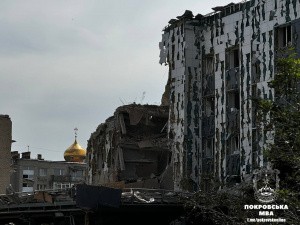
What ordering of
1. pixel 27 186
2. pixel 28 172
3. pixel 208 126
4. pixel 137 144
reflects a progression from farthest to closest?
pixel 27 186 → pixel 28 172 → pixel 137 144 → pixel 208 126

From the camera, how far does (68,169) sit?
96375 mm

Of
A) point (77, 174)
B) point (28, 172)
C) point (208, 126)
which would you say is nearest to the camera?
point (208, 126)

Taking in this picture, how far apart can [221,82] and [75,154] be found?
63.6m

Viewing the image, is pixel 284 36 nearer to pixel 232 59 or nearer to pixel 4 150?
pixel 232 59

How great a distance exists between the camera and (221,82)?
40719 mm

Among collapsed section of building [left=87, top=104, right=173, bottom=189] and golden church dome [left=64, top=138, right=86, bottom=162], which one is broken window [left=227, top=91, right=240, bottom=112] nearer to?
collapsed section of building [left=87, top=104, right=173, bottom=189]

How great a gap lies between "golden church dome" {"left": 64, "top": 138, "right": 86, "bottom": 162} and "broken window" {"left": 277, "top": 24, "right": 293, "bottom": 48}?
67.7m

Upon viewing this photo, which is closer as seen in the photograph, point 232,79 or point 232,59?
point 232,79

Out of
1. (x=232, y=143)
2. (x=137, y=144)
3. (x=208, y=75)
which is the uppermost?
(x=208, y=75)

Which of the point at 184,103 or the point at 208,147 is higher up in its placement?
the point at 184,103

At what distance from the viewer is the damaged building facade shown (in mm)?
37281

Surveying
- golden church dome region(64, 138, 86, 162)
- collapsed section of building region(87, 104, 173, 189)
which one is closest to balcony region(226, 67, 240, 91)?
collapsed section of building region(87, 104, 173, 189)

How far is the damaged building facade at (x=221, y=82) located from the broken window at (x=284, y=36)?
2.1 inches

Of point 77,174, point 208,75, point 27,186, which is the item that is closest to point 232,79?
point 208,75
